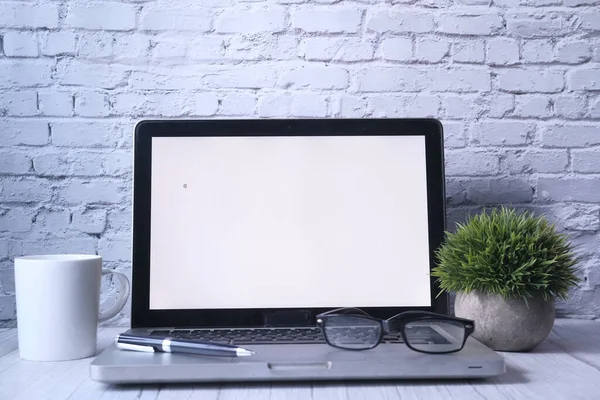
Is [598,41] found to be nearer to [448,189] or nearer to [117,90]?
[448,189]

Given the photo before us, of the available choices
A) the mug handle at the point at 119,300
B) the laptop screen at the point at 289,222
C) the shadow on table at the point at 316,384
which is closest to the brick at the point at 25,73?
the laptop screen at the point at 289,222

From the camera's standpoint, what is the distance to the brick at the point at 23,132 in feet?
3.90

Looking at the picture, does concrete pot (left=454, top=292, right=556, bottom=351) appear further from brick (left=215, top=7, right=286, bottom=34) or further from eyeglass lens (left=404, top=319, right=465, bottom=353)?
brick (left=215, top=7, right=286, bottom=34)

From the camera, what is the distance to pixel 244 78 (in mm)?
1207

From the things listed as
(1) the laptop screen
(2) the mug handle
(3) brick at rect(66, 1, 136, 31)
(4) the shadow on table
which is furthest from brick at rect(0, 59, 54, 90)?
(4) the shadow on table

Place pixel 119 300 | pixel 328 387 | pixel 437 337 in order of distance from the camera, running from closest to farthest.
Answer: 1. pixel 328 387
2. pixel 437 337
3. pixel 119 300

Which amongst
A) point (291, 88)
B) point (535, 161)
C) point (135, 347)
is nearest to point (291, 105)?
point (291, 88)

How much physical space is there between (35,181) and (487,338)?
0.84 meters

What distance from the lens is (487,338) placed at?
0.90 m

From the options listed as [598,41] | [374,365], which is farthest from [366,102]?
[374,365]

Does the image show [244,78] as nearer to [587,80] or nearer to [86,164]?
[86,164]

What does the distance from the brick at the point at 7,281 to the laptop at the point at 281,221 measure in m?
0.33

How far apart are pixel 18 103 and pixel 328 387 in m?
0.83

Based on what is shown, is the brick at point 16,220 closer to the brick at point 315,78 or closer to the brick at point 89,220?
the brick at point 89,220
